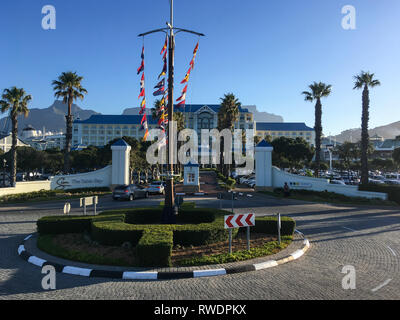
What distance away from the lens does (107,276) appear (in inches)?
266

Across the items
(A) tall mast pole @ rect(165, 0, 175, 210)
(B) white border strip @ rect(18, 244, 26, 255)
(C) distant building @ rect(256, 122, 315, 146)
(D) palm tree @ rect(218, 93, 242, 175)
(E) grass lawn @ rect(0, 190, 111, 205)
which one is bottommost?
(E) grass lawn @ rect(0, 190, 111, 205)

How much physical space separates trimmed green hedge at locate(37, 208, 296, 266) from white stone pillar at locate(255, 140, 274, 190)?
1863cm

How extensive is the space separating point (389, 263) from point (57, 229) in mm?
11458

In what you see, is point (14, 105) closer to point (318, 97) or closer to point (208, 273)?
point (208, 273)

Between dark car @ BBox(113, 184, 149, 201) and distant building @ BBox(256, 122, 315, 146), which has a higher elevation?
distant building @ BBox(256, 122, 315, 146)

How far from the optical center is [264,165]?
29719 millimetres

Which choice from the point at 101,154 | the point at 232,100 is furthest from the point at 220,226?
the point at 101,154

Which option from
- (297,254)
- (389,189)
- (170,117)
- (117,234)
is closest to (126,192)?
(170,117)

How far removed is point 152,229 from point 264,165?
22.8 metres

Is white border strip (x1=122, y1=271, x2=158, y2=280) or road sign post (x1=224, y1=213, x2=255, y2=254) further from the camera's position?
road sign post (x1=224, y1=213, x2=255, y2=254)

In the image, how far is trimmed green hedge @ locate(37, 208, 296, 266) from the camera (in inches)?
284

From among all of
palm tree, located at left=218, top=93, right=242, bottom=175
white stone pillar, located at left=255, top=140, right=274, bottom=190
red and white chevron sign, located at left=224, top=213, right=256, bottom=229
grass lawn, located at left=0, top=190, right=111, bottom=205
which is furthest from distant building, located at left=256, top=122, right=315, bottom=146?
red and white chevron sign, located at left=224, top=213, right=256, bottom=229

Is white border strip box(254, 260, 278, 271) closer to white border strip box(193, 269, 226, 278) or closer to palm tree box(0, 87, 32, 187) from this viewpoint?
white border strip box(193, 269, 226, 278)
